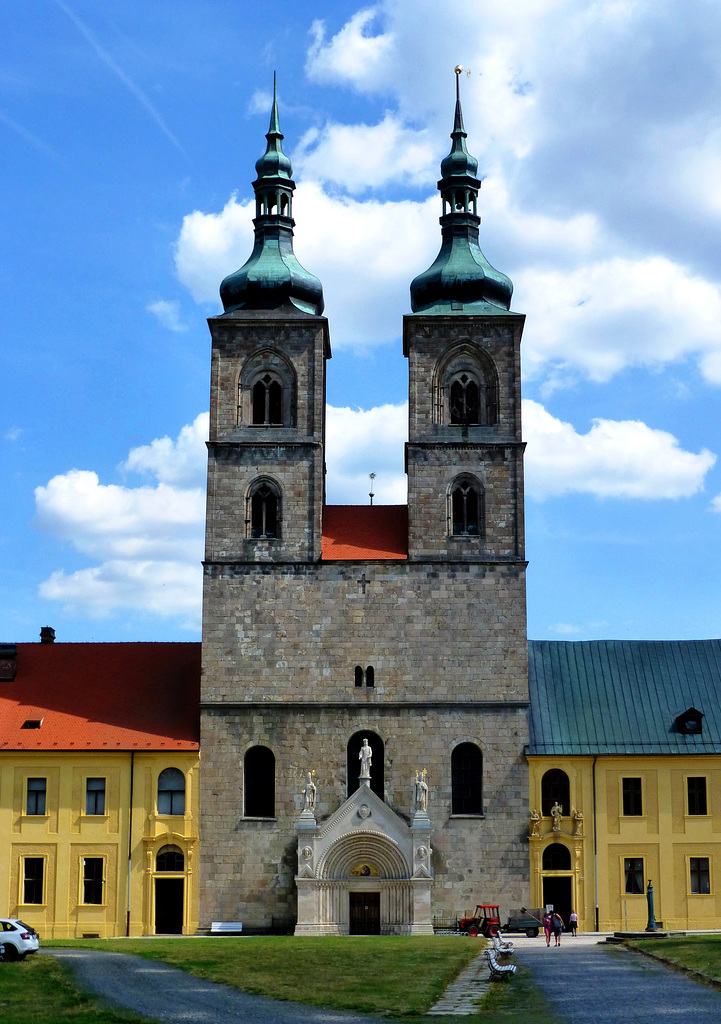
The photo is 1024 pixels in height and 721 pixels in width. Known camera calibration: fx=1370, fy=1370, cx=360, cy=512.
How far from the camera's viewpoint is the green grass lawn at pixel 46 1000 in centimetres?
2281

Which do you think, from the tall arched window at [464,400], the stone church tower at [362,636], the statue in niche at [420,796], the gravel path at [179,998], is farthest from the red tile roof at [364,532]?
the gravel path at [179,998]

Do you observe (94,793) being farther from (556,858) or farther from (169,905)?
(556,858)

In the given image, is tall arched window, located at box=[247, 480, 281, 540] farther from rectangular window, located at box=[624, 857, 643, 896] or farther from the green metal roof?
rectangular window, located at box=[624, 857, 643, 896]

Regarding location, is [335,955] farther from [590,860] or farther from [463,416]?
[463,416]

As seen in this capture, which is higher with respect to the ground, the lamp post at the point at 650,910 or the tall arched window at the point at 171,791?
the tall arched window at the point at 171,791

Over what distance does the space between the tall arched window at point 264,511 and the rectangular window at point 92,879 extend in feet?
43.6

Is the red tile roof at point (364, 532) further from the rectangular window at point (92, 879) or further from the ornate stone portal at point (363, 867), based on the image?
the rectangular window at point (92, 879)

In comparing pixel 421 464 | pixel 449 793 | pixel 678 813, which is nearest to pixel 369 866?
pixel 449 793

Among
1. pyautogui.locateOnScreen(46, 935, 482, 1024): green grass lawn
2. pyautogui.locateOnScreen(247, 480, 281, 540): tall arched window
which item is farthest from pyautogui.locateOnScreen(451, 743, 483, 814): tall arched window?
pyautogui.locateOnScreen(247, 480, 281, 540): tall arched window

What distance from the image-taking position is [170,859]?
49906mm

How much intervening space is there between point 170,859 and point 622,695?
18.7 meters

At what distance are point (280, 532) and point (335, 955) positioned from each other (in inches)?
764

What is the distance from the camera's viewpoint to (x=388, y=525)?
176 feet

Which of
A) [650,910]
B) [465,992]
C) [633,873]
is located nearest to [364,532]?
[633,873]
